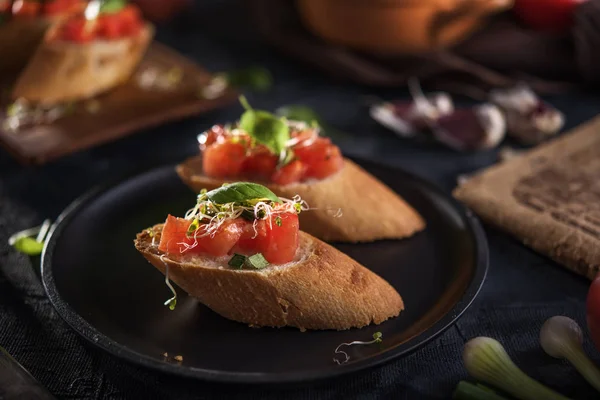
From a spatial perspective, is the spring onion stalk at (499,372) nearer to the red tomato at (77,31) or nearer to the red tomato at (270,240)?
the red tomato at (270,240)

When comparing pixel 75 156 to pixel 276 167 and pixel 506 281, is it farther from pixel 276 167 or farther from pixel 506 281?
pixel 506 281

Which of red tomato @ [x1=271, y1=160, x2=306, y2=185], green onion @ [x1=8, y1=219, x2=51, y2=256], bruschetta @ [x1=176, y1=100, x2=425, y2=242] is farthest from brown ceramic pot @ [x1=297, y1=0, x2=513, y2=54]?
green onion @ [x1=8, y1=219, x2=51, y2=256]

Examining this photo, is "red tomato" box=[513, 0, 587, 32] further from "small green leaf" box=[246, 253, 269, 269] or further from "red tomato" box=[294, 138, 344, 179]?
"small green leaf" box=[246, 253, 269, 269]

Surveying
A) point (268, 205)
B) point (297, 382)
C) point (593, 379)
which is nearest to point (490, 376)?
point (593, 379)

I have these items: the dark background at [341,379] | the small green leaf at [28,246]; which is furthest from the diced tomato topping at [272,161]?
the small green leaf at [28,246]

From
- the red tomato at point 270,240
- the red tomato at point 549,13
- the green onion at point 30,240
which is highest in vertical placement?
the red tomato at point 549,13

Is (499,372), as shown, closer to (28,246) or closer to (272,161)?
(272,161)
